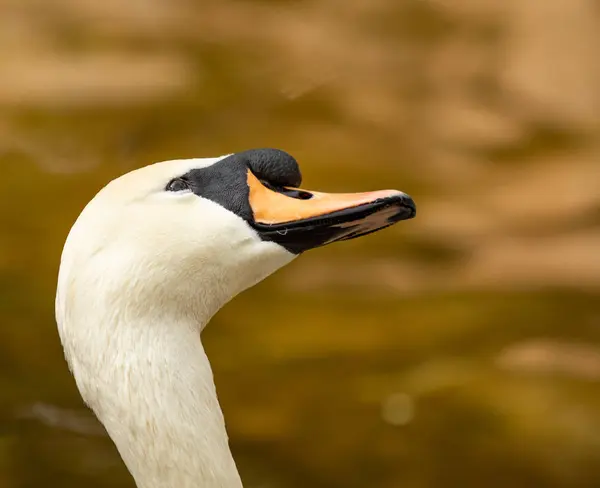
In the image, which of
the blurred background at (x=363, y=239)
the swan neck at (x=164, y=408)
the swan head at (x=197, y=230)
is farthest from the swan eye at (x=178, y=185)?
the blurred background at (x=363, y=239)

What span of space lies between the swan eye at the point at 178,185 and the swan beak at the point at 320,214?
0.07 m

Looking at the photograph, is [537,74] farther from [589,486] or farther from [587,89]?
[589,486]

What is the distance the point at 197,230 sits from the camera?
92cm

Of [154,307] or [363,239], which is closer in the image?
[154,307]

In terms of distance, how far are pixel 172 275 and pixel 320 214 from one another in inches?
6.7

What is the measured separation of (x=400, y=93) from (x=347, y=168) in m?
0.33

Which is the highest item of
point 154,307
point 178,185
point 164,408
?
point 178,185

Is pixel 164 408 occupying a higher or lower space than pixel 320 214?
lower

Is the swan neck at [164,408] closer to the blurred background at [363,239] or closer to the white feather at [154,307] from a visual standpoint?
the white feather at [154,307]

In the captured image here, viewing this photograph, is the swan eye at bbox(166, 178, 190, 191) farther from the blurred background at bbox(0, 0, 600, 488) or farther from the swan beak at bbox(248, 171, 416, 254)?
the blurred background at bbox(0, 0, 600, 488)

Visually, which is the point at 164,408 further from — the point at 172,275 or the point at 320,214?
the point at 320,214

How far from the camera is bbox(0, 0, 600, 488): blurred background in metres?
1.92

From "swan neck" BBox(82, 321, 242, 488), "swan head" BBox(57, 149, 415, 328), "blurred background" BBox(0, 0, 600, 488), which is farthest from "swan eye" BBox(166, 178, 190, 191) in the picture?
"blurred background" BBox(0, 0, 600, 488)

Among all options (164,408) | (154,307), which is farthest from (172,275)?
(164,408)
